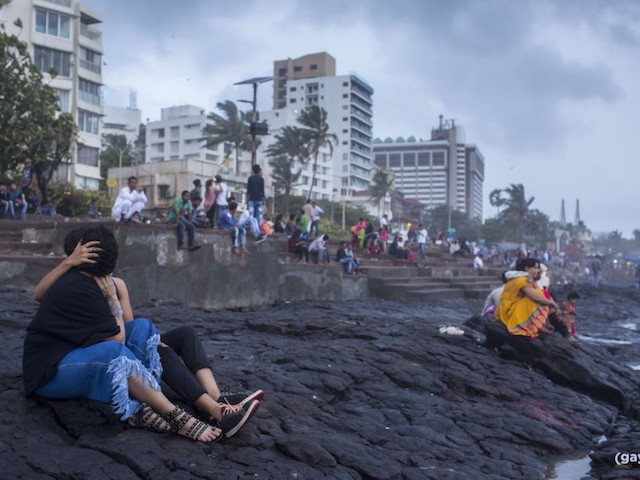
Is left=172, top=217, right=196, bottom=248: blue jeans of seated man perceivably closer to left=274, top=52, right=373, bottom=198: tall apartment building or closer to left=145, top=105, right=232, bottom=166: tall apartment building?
left=145, top=105, right=232, bottom=166: tall apartment building

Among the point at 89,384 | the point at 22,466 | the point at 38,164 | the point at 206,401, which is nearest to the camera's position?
the point at 22,466

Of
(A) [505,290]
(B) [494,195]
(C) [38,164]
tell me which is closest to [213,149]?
(B) [494,195]

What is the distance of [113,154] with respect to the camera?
59031 millimetres

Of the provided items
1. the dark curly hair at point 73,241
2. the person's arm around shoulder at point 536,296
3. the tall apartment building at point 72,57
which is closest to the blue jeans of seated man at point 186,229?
the person's arm around shoulder at point 536,296

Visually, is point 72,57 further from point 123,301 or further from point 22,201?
point 123,301

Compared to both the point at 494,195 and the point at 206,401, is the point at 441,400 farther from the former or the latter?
the point at 494,195

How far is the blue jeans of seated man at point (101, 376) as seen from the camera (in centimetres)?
408

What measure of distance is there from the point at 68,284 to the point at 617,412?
21.5 ft

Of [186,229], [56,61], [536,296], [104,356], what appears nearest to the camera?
[104,356]

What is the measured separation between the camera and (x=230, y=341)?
832cm

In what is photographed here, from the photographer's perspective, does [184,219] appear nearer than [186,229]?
Yes

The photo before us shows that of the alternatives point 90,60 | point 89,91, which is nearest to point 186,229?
point 89,91

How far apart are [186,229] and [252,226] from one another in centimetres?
225

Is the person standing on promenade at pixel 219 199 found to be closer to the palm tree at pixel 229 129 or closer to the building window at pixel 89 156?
the building window at pixel 89 156
